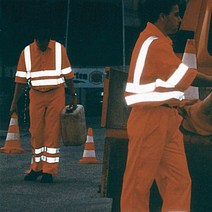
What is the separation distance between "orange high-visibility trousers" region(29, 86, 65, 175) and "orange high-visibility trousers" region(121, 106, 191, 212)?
321 centimetres

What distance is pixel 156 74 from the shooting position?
342 centimetres

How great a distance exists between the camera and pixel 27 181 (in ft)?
22.1

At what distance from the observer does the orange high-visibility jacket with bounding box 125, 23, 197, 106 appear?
3312mm

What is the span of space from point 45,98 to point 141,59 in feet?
11.0

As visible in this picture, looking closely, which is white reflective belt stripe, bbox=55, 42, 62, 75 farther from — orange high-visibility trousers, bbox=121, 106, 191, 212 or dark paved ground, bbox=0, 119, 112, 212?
orange high-visibility trousers, bbox=121, 106, 191, 212

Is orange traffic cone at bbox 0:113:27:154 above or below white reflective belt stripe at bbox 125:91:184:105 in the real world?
below

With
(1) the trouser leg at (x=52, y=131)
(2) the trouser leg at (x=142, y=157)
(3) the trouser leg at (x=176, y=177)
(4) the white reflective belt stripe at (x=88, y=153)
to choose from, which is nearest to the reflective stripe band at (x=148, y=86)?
(2) the trouser leg at (x=142, y=157)

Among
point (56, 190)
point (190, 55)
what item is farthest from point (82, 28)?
point (190, 55)

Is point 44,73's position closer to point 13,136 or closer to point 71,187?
point 71,187

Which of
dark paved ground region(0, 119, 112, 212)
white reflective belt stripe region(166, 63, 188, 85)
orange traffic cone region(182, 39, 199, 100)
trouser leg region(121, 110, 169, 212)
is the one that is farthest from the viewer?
dark paved ground region(0, 119, 112, 212)

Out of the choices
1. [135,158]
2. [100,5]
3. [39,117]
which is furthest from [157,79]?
[100,5]

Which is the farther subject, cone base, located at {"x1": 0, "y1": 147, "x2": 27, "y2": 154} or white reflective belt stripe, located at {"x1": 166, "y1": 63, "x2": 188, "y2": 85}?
cone base, located at {"x1": 0, "y1": 147, "x2": 27, "y2": 154}

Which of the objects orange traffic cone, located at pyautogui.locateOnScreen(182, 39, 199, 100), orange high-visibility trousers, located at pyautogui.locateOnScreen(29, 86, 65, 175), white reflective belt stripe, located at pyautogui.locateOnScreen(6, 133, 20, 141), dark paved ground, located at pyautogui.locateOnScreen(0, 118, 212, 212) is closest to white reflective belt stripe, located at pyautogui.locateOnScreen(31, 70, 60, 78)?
orange high-visibility trousers, located at pyautogui.locateOnScreen(29, 86, 65, 175)

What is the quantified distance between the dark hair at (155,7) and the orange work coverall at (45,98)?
10.7ft
